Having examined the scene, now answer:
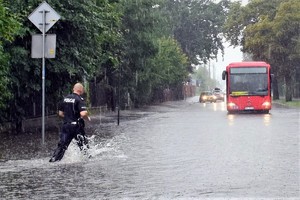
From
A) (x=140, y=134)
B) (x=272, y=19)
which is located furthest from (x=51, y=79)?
(x=272, y=19)

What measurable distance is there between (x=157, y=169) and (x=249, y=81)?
2629 cm

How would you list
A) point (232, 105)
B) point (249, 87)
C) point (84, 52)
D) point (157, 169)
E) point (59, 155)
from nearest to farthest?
point (157, 169) → point (59, 155) → point (84, 52) → point (249, 87) → point (232, 105)

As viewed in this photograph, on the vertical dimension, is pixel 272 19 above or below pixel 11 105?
above

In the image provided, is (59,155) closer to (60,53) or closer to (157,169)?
(157,169)

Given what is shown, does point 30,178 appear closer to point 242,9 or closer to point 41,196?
point 41,196

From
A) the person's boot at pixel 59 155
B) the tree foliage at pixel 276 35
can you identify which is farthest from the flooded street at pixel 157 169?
the tree foliage at pixel 276 35

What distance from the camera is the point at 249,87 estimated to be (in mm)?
37219

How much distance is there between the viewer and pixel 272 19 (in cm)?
6962

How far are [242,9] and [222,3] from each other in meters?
23.9

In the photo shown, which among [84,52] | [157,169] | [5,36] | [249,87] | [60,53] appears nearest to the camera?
[157,169]

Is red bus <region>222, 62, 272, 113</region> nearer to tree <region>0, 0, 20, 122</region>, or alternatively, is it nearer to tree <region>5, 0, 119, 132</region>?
tree <region>5, 0, 119, 132</region>

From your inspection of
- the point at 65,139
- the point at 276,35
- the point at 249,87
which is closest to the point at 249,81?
the point at 249,87

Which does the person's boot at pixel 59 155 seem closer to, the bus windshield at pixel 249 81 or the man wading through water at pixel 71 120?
the man wading through water at pixel 71 120

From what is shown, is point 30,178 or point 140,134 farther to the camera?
point 140,134
